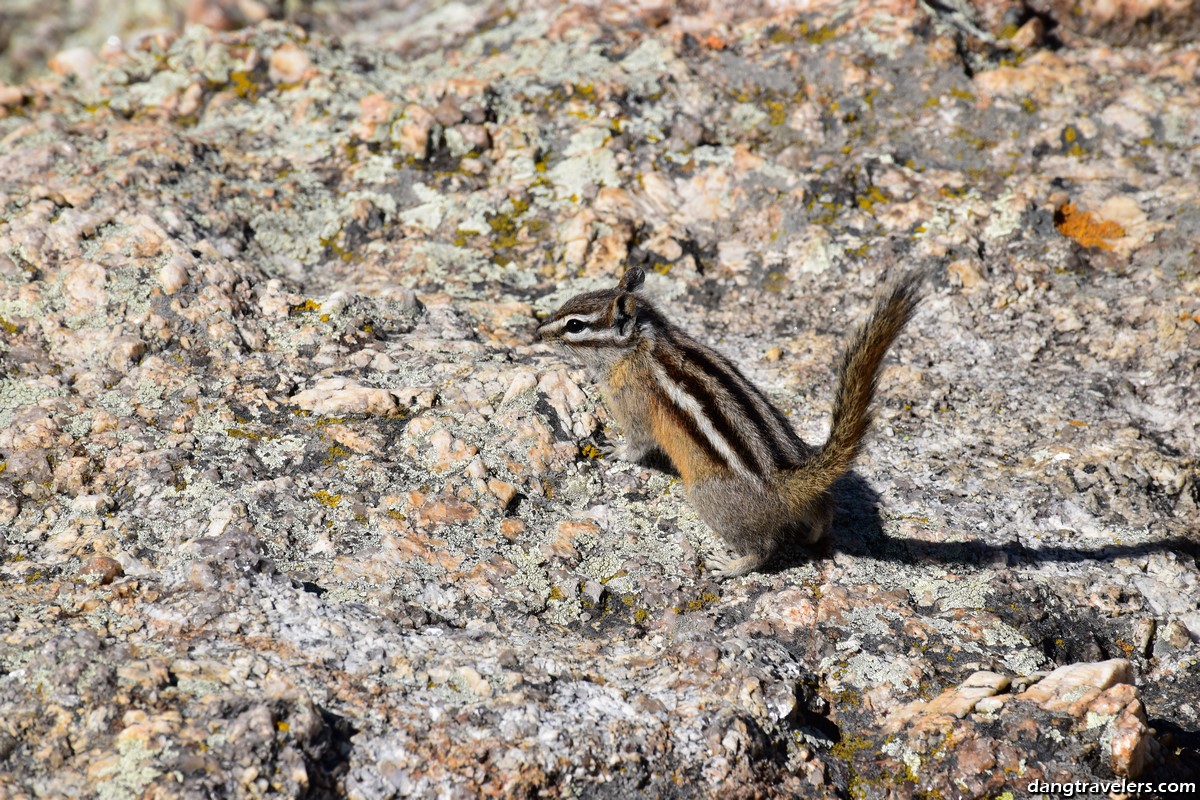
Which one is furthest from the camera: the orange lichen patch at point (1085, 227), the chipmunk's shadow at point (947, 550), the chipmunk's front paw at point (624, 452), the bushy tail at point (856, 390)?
the orange lichen patch at point (1085, 227)

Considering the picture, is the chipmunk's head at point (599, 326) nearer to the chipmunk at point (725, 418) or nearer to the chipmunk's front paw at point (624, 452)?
the chipmunk at point (725, 418)

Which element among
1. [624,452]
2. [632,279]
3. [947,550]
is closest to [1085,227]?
[947,550]

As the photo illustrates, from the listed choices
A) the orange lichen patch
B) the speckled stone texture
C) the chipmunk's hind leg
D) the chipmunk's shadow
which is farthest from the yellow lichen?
the orange lichen patch

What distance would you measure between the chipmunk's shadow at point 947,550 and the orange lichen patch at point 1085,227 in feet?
5.97

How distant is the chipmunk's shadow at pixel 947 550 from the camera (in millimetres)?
3613

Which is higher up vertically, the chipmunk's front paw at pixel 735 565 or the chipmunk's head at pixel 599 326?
the chipmunk's head at pixel 599 326

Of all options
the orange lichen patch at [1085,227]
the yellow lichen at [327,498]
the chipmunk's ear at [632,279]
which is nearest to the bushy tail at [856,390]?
the chipmunk's ear at [632,279]

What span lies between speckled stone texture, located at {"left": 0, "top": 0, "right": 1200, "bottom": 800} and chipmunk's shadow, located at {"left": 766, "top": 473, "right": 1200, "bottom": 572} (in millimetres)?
16

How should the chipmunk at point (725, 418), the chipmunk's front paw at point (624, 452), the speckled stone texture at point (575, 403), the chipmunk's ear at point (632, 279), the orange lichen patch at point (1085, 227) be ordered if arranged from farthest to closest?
the orange lichen patch at point (1085, 227) → the chipmunk's ear at point (632, 279) → the chipmunk's front paw at point (624, 452) → the chipmunk at point (725, 418) → the speckled stone texture at point (575, 403)

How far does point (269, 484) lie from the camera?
11.6ft

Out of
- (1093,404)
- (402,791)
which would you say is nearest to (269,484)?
(402,791)

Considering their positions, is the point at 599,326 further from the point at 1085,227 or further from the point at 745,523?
the point at 1085,227

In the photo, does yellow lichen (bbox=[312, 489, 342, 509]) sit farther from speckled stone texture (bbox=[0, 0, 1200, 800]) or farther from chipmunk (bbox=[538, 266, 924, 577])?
chipmunk (bbox=[538, 266, 924, 577])

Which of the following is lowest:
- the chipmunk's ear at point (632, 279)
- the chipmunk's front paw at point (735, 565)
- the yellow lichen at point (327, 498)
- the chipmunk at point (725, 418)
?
the chipmunk's front paw at point (735, 565)
